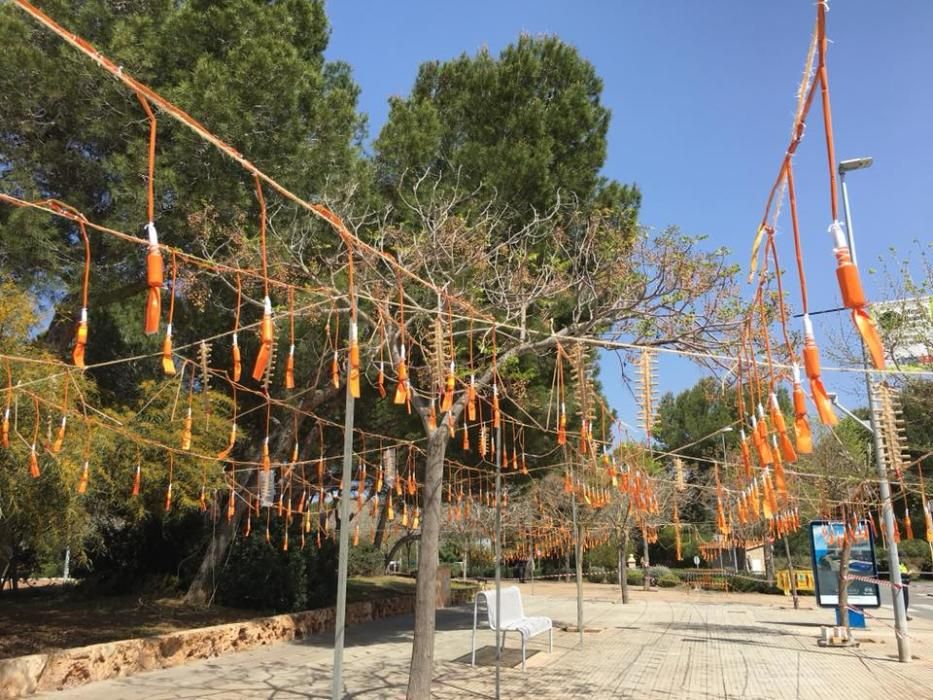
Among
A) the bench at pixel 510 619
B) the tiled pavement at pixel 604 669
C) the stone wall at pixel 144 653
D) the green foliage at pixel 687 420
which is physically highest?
the green foliage at pixel 687 420

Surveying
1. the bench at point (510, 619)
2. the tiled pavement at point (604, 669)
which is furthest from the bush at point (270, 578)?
the bench at point (510, 619)

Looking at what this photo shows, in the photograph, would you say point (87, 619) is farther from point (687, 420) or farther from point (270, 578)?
point (687, 420)

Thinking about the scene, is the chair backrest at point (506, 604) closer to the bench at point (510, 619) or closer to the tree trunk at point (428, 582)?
the bench at point (510, 619)

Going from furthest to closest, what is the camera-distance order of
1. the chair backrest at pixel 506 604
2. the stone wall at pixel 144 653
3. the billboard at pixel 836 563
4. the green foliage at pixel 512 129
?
1. the billboard at pixel 836 563
2. the green foliage at pixel 512 129
3. the chair backrest at pixel 506 604
4. the stone wall at pixel 144 653

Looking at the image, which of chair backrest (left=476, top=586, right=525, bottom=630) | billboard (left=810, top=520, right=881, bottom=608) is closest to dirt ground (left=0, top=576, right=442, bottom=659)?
chair backrest (left=476, top=586, right=525, bottom=630)

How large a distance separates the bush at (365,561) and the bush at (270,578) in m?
11.4

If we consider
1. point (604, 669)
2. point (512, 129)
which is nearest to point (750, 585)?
point (604, 669)

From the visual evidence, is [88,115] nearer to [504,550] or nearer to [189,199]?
[189,199]

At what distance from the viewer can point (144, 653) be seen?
32.0 feet

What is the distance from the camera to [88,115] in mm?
10656

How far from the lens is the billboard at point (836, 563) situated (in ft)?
44.3

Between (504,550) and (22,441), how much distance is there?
1172 inches

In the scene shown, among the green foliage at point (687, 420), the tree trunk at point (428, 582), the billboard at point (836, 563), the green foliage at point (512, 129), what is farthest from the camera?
the green foliage at point (687, 420)

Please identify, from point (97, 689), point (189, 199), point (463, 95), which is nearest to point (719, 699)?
point (97, 689)
